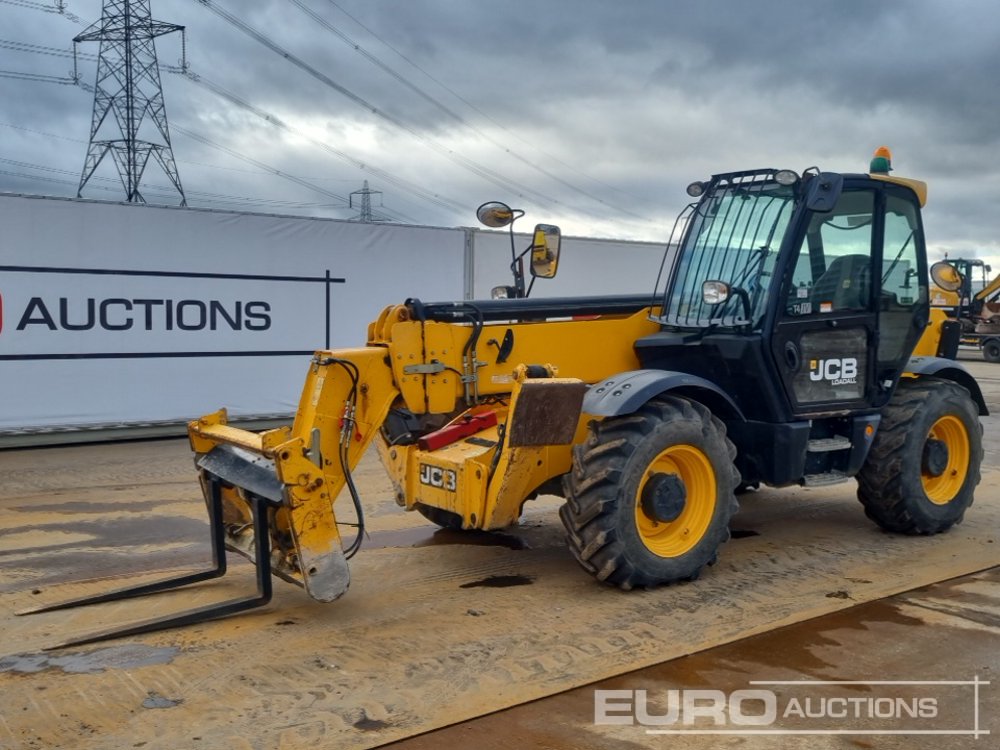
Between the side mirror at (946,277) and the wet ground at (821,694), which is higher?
the side mirror at (946,277)

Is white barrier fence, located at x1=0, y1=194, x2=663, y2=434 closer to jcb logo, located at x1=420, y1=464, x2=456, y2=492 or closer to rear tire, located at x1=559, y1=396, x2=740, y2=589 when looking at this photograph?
jcb logo, located at x1=420, y1=464, x2=456, y2=492

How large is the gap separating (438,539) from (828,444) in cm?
275

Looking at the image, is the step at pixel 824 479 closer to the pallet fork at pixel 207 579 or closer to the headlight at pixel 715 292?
the headlight at pixel 715 292

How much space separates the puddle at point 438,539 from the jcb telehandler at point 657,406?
0.26 meters

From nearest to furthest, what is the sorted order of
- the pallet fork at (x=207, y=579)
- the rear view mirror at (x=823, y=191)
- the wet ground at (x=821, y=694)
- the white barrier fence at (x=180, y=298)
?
the wet ground at (x=821, y=694), the pallet fork at (x=207, y=579), the rear view mirror at (x=823, y=191), the white barrier fence at (x=180, y=298)

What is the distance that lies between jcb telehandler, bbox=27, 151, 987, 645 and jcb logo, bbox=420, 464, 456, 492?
12mm

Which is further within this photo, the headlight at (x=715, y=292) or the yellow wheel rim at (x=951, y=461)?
the yellow wheel rim at (x=951, y=461)

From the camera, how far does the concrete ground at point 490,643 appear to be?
12.8 feet

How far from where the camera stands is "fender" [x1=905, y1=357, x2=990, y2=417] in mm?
7340

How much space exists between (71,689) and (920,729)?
11.6 feet

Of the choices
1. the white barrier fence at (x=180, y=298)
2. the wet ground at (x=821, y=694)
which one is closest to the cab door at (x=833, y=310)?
the wet ground at (x=821, y=694)

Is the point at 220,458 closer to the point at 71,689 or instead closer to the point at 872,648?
the point at 71,689

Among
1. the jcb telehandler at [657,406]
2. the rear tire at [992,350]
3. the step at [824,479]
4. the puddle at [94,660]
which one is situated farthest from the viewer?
the rear tire at [992,350]

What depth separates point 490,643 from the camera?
4816mm
